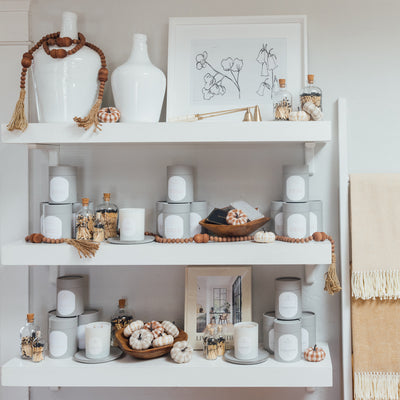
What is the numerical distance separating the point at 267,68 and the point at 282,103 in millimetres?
176

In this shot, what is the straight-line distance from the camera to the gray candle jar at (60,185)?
4.87 feet

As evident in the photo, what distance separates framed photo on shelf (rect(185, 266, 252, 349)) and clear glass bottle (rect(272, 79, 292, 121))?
49 cm

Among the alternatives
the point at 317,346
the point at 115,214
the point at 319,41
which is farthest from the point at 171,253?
the point at 319,41

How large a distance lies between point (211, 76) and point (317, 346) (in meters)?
0.94

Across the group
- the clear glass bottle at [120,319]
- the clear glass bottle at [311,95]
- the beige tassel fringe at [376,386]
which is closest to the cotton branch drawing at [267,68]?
the clear glass bottle at [311,95]

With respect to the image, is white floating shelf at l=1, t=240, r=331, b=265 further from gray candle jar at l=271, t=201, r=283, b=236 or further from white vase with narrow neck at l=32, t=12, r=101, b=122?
white vase with narrow neck at l=32, t=12, r=101, b=122

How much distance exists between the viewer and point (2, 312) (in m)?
1.66

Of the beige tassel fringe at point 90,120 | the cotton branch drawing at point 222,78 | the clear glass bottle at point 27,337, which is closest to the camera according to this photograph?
the beige tassel fringe at point 90,120

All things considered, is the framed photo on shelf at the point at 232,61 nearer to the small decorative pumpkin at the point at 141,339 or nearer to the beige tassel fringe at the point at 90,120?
the beige tassel fringe at the point at 90,120

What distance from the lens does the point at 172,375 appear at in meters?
1.43

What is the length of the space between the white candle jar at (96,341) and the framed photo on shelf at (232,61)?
71 centimetres

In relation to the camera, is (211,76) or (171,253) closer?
(171,253)

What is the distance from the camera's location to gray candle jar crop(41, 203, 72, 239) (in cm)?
147

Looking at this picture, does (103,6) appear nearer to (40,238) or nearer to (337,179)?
(40,238)
